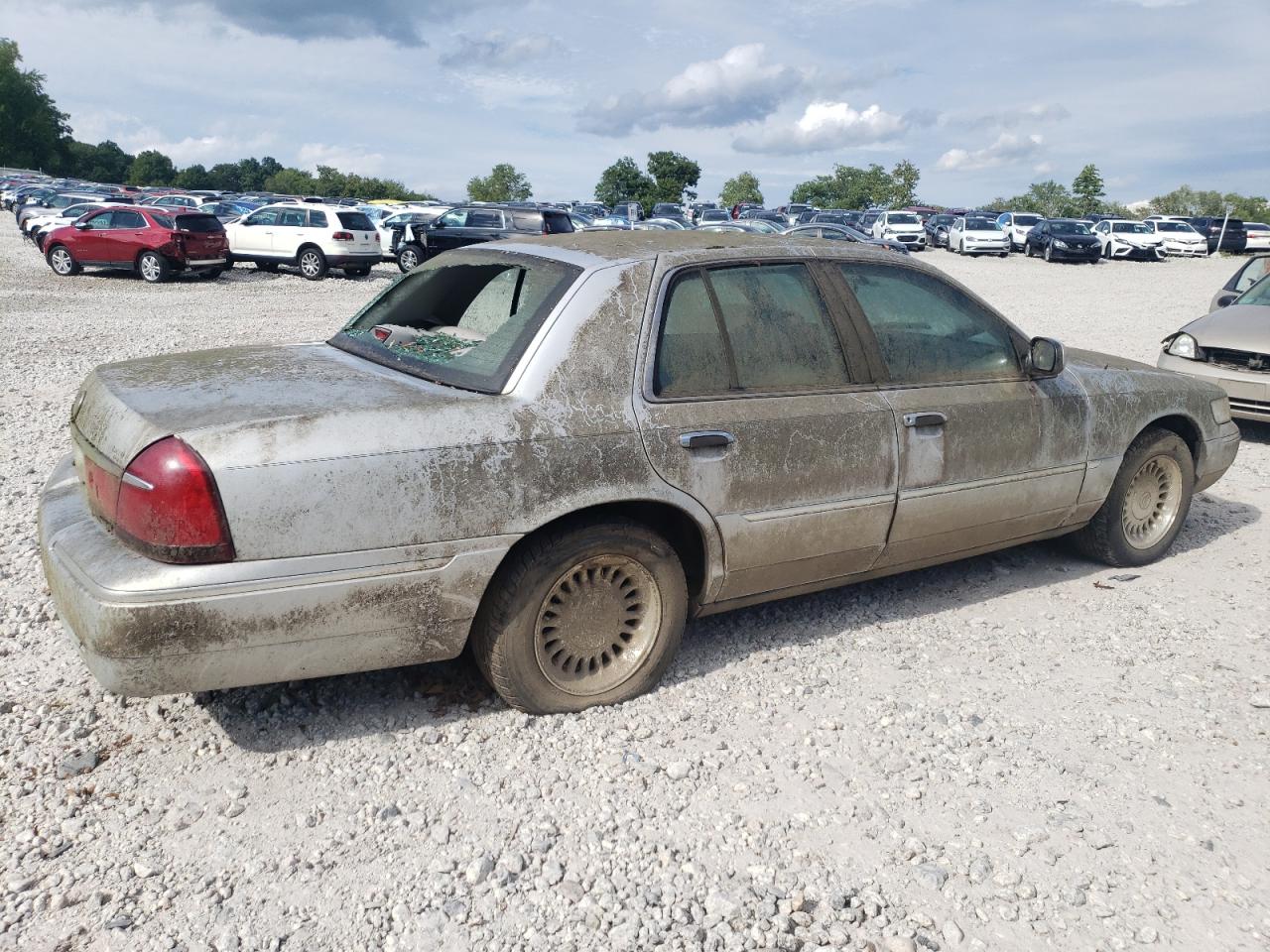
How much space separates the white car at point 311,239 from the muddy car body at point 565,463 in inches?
793

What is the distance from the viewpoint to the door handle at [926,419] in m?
3.94

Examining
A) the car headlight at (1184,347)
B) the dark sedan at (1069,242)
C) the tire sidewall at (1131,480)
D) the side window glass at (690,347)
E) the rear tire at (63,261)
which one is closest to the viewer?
the side window glass at (690,347)

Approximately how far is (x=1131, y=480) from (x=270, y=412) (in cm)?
408

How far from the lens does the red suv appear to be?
21859 mm

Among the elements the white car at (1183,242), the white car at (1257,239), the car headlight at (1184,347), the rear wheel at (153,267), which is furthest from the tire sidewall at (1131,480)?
the white car at (1257,239)

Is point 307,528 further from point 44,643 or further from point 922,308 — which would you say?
point 922,308

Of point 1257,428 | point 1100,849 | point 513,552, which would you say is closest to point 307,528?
point 513,552

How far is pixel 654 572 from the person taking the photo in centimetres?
350

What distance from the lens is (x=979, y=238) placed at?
36.8m

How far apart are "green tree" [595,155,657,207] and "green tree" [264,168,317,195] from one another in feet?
116

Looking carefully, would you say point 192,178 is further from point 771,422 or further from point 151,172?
→ point 771,422

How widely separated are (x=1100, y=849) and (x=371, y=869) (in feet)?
6.71

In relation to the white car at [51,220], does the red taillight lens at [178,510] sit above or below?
above

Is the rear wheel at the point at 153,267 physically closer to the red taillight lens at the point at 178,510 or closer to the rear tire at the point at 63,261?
the rear tire at the point at 63,261
